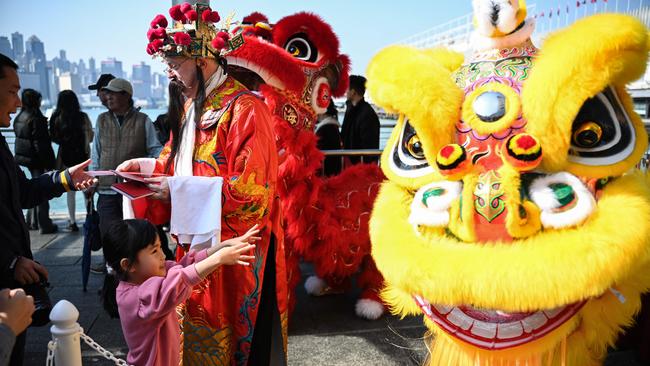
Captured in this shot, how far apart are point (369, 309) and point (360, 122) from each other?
6.56 feet

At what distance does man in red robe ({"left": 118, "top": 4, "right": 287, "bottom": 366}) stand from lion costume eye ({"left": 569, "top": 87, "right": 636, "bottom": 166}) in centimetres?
119

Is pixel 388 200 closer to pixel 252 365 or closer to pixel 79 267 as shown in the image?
pixel 252 365

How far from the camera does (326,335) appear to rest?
3.26m

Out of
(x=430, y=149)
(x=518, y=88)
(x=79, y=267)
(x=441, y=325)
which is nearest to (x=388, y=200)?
(x=430, y=149)

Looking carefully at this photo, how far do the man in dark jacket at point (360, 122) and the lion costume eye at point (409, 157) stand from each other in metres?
2.82

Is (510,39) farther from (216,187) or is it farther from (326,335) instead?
(326,335)

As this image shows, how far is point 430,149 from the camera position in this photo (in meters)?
1.72

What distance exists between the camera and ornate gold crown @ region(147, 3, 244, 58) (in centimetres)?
211

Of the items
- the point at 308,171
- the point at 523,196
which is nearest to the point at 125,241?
the point at 523,196

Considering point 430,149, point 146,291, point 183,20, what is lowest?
point 146,291

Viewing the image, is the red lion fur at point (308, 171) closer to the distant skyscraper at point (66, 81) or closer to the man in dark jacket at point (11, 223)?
the man in dark jacket at point (11, 223)

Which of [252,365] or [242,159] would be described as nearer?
[242,159]

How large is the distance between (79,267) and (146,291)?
3.42 m

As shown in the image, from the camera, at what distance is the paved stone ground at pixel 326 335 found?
2941mm
